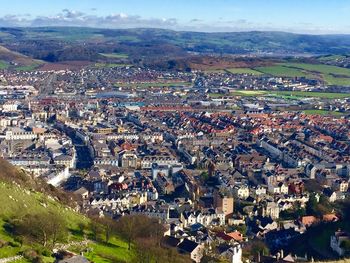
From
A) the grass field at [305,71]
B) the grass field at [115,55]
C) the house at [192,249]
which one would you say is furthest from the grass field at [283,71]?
the house at [192,249]

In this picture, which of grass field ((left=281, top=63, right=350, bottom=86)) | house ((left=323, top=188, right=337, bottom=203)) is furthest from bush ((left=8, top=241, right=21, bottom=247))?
grass field ((left=281, top=63, right=350, bottom=86))

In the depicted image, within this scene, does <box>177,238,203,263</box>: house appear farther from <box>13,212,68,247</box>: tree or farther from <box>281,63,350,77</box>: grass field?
<box>281,63,350,77</box>: grass field

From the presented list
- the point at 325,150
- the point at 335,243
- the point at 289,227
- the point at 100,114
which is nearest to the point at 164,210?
the point at 289,227

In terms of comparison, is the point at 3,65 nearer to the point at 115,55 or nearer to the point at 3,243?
the point at 115,55

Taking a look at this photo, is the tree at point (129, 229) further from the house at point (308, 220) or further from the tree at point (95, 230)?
the house at point (308, 220)

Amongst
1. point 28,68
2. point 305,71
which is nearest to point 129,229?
point 305,71

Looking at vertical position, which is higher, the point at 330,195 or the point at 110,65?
the point at 330,195

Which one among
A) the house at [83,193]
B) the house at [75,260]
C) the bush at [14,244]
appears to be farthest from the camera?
the house at [83,193]
